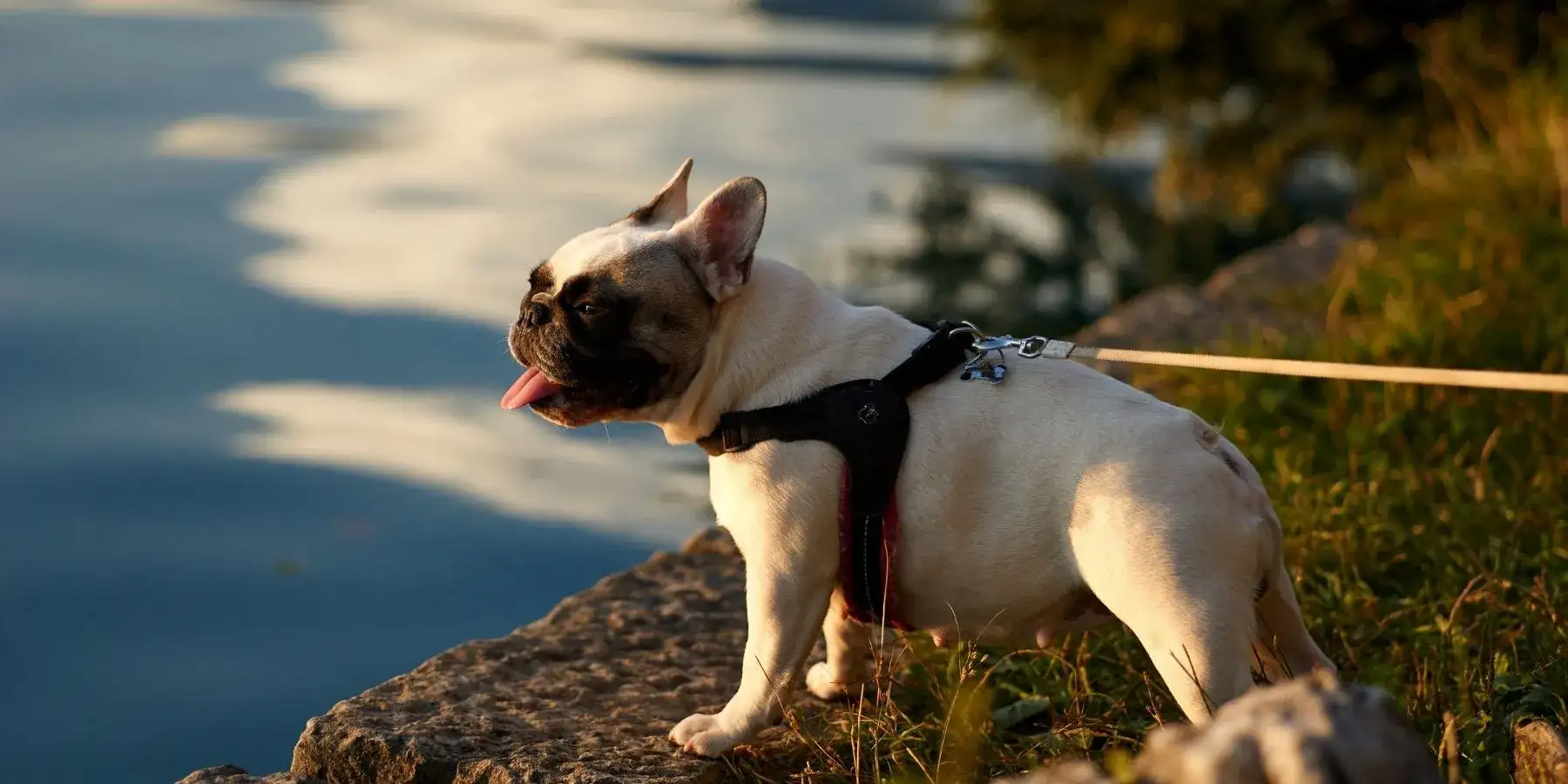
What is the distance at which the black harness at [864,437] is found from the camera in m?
2.93

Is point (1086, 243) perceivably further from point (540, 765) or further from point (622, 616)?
point (540, 765)

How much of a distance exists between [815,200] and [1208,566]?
5.88 meters

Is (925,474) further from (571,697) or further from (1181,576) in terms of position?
(571,697)

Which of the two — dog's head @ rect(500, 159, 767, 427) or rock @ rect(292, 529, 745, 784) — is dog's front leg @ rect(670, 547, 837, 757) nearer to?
rock @ rect(292, 529, 745, 784)

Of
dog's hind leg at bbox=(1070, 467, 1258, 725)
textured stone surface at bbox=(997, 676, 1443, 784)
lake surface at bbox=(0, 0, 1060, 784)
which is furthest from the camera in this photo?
lake surface at bbox=(0, 0, 1060, 784)

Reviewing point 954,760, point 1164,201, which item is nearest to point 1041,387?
point 954,760

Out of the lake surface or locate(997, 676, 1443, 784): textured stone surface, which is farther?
the lake surface

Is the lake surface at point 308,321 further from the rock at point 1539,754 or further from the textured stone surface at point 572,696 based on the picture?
the rock at point 1539,754

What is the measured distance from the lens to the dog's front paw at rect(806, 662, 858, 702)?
3482mm

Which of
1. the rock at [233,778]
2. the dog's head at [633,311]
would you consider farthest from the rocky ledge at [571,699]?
the dog's head at [633,311]

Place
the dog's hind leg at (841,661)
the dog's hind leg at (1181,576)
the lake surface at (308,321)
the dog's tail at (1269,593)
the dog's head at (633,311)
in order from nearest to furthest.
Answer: the dog's hind leg at (1181,576)
the dog's tail at (1269,593)
the dog's head at (633,311)
the dog's hind leg at (841,661)
the lake surface at (308,321)

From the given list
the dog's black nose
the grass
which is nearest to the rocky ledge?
the grass

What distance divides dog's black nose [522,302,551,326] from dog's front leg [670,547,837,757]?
23.1 inches

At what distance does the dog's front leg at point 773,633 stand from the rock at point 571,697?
3.9 inches
